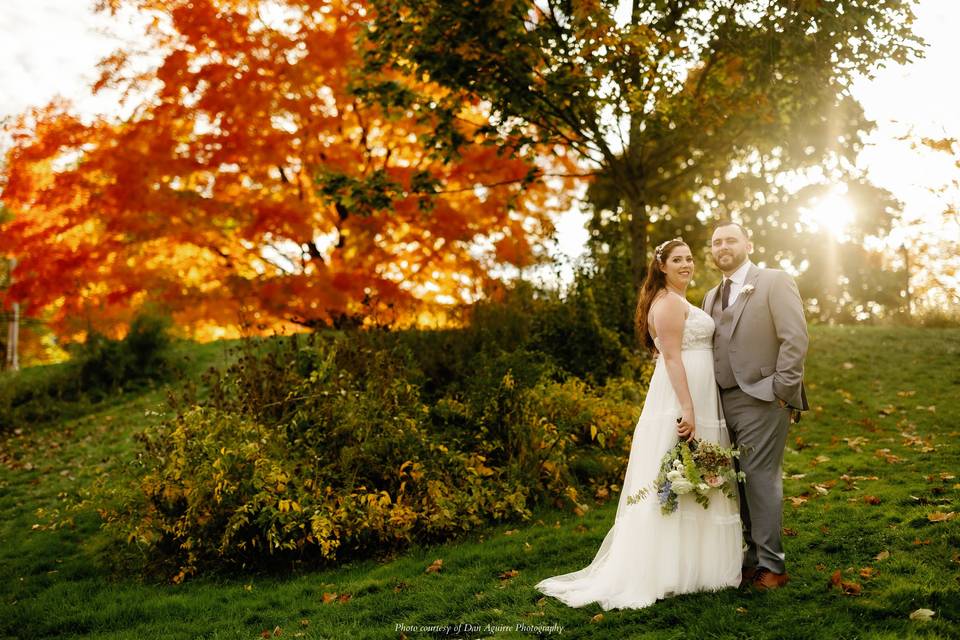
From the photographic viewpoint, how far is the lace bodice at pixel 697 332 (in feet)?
14.2

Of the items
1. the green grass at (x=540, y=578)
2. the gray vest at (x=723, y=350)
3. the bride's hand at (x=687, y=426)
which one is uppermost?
the gray vest at (x=723, y=350)

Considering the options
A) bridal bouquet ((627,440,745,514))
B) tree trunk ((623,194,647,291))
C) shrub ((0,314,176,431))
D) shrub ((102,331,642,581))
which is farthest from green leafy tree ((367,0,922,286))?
shrub ((0,314,176,431))

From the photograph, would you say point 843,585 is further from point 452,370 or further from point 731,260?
point 452,370

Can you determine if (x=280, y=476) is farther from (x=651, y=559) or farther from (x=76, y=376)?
(x=76, y=376)

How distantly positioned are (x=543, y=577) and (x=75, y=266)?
9.39 meters

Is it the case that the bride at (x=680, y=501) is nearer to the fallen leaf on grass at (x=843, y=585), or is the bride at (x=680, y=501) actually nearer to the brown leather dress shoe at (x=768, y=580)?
the brown leather dress shoe at (x=768, y=580)

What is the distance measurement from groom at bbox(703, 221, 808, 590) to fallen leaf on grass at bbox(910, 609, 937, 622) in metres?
0.71

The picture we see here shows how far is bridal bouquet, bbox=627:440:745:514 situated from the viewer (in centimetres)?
405

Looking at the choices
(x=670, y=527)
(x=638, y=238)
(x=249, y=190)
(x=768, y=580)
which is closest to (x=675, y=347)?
(x=670, y=527)

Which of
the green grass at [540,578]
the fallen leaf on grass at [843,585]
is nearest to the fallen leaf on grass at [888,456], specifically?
the green grass at [540,578]

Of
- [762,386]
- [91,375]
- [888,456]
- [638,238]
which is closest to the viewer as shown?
[762,386]

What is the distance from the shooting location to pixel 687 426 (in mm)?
4180

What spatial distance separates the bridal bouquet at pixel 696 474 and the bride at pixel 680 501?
0.07 m

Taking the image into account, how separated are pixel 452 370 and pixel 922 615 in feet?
18.8
